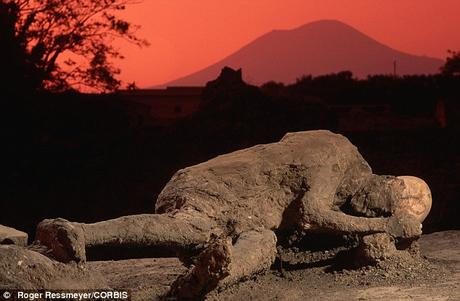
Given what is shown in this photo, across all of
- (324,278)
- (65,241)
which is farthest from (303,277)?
(65,241)

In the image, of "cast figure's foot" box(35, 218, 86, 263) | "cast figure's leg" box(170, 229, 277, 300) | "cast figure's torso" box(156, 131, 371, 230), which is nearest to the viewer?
"cast figure's leg" box(170, 229, 277, 300)

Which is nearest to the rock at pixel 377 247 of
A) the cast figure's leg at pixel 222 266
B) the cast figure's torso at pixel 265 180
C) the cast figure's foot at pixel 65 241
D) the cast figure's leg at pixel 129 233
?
the cast figure's torso at pixel 265 180

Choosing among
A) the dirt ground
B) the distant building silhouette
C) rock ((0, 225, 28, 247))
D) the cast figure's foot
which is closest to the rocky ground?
the dirt ground

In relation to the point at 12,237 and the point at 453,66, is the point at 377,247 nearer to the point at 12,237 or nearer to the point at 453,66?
the point at 12,237

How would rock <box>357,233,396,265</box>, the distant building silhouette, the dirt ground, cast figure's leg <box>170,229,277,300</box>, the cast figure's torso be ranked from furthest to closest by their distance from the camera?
the distant building silhouette
rock <box>357,233,396,265</box>
the cast figure's torso
the dirt ground
cast figure's leg <box>170,229,277,300</box>

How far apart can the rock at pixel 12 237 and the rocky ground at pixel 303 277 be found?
819mm

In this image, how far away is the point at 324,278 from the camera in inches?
292

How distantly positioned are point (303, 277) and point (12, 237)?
2.92 m

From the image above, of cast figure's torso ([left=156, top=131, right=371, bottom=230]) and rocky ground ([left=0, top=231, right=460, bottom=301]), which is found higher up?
cast figure's torso ([left=156, top=131, right=371, bottom=230])

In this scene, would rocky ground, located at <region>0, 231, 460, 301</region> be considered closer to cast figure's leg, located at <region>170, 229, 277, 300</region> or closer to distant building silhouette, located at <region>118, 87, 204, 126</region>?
cast figure's leg, located at <region>170, 229, 277, 300</region>

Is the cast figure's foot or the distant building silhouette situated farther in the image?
the distant building silhouette

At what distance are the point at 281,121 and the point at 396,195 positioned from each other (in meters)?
10.4

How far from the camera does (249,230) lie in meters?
7.05

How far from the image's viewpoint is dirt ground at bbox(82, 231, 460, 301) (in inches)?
249
